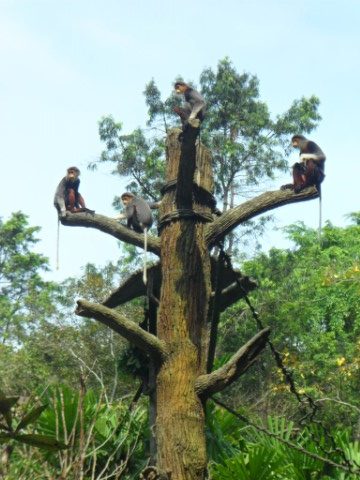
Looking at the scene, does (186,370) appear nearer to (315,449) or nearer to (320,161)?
(315,449)

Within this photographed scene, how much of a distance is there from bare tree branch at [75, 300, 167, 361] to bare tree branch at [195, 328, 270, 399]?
0.35 m

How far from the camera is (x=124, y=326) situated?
530 cm

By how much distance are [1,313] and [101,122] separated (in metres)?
7.71

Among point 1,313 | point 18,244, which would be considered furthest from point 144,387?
point 18,244

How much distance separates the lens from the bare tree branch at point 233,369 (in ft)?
17.0

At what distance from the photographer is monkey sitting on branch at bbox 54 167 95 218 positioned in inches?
324

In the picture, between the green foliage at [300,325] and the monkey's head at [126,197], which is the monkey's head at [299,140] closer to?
the monkey's head at [126,197]

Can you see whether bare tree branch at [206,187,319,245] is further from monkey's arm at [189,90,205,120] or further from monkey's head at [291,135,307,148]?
monkey's head at [291,135,307,148]

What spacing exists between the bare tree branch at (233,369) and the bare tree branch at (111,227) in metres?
1.16

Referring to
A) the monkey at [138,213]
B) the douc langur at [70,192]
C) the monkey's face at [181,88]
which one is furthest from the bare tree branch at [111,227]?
the monkey at [138,213]

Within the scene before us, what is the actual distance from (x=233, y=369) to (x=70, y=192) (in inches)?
160

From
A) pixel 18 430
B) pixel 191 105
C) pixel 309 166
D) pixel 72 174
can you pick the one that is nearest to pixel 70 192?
pixel 72 174

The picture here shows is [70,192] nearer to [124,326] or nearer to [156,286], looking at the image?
[156,286]

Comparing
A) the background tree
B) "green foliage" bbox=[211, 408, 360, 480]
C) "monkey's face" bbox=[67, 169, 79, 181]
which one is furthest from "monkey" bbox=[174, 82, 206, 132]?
"monkey's face" bbox=[67, 169, 79, 181]
